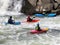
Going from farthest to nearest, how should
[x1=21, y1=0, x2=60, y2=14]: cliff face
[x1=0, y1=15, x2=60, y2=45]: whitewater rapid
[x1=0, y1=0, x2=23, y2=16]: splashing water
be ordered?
[x1=0, y1=0, x2=23, y2=16]: splashing water < [x1=21, y1=0, x2=60, y2=14]: cliff face < [x1=0, y1=15, x2=60, y2=45]: whitewater rapid

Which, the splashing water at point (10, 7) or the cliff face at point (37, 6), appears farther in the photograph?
the splashing water at point (10, 7)

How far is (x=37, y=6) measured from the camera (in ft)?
79.2

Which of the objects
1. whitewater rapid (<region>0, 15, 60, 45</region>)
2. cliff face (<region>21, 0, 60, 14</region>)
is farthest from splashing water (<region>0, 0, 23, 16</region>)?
whitewater rapid (<region>0, 15, 60, 45</region>)

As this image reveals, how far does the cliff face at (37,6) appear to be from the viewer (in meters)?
23.9

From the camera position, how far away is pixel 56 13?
23.7 metres

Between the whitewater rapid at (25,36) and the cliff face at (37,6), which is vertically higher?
the cliff face at (37,6)

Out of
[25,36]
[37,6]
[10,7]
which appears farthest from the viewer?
[10,7]

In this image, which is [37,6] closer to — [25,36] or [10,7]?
[10,7]

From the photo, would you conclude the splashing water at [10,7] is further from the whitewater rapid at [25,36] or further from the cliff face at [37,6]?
the whitewater rapid at [25,36]

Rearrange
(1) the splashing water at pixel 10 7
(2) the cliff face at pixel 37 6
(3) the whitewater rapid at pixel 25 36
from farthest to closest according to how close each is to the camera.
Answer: (1) the splashing water at pixel 10 7 < (2) the cliff face at pixel 37 6 < (3) the whitewater rapid at pixel 25 36

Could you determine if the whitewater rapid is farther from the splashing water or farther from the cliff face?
the splashing water

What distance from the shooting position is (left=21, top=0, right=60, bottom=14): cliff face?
939 inches

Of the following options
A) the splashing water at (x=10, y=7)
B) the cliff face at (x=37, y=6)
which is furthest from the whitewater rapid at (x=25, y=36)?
the splashing water at (x=10, y=7)

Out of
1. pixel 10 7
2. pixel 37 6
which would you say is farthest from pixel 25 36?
pixel 10 7
